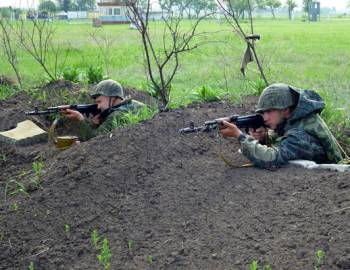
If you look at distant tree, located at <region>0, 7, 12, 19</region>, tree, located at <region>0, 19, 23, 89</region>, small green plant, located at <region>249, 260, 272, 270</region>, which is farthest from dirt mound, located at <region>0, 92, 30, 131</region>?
small green plant, located at <region>249, 260, 272, 270</region>

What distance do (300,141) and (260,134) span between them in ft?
1.49

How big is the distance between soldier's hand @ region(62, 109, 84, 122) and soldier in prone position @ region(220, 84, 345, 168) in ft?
6.98

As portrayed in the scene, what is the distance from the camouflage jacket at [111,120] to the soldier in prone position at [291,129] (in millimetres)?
1667

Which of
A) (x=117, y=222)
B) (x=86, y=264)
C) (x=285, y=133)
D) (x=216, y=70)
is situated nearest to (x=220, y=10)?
(x=285, y=133)

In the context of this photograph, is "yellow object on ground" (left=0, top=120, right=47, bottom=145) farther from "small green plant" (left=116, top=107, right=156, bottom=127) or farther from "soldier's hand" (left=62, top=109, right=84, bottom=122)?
"small green plant" (left=116, top=107, right=156, bottom=127)

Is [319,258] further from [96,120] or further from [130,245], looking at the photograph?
[96,120]

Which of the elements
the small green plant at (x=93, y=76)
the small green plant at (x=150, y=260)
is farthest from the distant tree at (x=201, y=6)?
the small green plant at (x=150, y=260)

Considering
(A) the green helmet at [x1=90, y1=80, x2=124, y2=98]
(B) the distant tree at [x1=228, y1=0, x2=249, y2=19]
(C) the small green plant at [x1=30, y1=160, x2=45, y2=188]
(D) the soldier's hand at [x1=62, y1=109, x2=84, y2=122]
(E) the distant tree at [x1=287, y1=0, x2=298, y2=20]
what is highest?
(E) the distant tree at [x1=287, y1=0, x2=298, y2=20]

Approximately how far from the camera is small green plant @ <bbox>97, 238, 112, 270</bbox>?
3.46 m

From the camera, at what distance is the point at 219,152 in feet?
16.2

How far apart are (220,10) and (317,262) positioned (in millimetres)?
4717

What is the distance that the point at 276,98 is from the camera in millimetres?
4773

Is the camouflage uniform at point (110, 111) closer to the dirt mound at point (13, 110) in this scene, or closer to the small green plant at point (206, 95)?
the small green plant at point (206, 95)

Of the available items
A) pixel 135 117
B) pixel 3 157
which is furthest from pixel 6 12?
pixel 135 117
